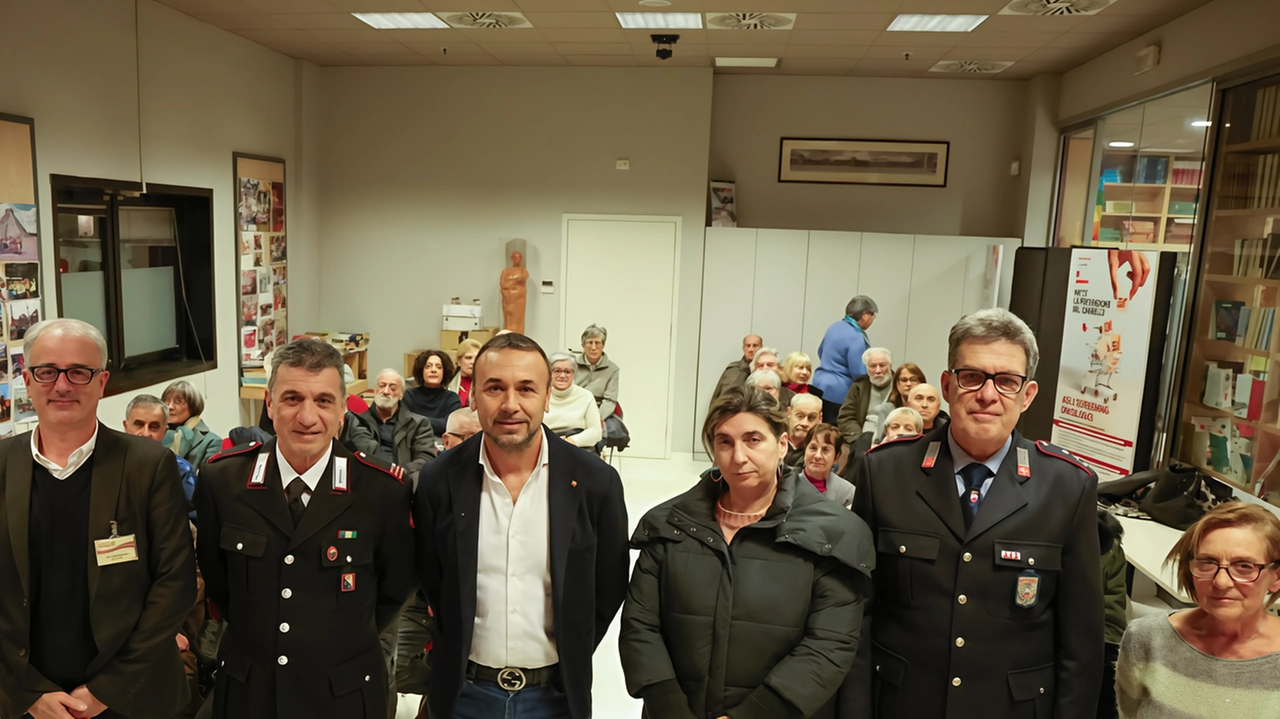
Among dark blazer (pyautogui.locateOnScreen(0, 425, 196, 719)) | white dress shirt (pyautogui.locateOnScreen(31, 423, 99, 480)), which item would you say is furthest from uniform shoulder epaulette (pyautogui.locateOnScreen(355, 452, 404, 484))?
white dress shirt (pyautogui.locateOnScreen(31, 423, 99, 480))

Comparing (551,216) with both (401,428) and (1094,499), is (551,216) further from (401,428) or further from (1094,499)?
(1094,499)

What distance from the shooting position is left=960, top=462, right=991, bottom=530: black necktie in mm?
1958

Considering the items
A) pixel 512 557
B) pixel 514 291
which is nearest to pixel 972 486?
pixel 512 557

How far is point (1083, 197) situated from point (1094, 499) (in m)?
6.12

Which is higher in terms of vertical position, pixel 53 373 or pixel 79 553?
pixel 53 373

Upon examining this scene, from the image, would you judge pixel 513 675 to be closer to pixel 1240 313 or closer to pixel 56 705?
pixel 56 705

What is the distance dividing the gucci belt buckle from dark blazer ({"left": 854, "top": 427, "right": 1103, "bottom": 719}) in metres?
0.90

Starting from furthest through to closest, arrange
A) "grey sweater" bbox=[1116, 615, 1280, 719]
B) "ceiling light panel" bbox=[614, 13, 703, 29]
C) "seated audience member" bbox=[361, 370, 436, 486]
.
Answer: "ceiling light panel" bbox=[614, 13, 703, 29] < "seated audience member" bbox=[361, 370, 436, 486] < "grey sweater" bbox=[1116, 615, 1280, 719]

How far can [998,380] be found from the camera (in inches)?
74.2

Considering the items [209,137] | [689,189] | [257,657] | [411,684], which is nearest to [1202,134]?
[689,189]

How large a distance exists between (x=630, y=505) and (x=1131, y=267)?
12.9ft

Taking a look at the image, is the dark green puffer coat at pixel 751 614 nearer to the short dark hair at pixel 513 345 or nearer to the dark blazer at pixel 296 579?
the short dark hair at pixel 513 345

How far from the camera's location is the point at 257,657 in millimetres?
2035

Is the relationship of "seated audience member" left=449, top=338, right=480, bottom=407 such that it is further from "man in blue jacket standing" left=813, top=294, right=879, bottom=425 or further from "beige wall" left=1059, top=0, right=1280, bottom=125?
"beige wall" left=1059, top=0, right=1280, bottom=125
